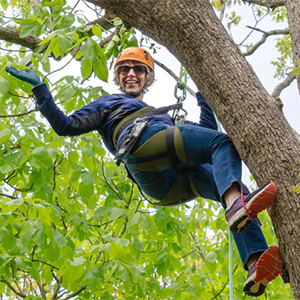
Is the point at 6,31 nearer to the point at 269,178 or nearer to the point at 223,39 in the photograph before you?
the point at 223,39

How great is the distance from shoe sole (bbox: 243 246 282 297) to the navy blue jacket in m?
1.07

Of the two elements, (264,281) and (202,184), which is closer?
(264,281)

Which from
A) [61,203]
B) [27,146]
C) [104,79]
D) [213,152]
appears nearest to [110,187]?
[61,203]

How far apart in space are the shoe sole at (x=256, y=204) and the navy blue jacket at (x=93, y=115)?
891mm

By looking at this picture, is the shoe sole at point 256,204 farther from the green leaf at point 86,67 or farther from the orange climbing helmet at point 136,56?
the orange climbing helmet at point 136,56

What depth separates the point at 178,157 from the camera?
2.27 metres

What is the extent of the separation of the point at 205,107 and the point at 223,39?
971 mm

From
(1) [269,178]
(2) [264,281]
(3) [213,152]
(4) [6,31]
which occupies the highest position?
(4) [6,31]

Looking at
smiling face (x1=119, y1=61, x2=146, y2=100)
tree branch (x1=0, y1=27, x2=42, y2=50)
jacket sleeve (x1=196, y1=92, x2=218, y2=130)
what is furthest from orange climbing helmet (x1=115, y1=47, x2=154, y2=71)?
tree branch (x1=0, y1=27, x2=42, y2=50)

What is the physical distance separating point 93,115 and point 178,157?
0.69m

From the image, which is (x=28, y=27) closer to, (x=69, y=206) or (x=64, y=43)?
(x=64, y=43)

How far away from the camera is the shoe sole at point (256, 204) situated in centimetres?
156

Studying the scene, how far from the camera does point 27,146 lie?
3.84 m

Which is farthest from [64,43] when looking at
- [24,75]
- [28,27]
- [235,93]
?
[235,93]
